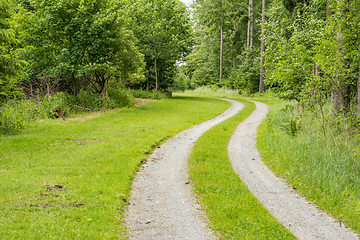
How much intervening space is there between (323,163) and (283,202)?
2256mm

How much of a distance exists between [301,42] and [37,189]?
44.2ft

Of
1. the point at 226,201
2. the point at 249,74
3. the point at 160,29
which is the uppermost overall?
the point at 160,29

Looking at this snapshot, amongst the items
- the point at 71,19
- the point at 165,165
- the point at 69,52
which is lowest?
the point at 165,165

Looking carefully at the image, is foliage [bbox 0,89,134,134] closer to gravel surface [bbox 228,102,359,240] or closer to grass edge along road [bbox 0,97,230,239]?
grass edge along road [bbox 0,97,230,239]

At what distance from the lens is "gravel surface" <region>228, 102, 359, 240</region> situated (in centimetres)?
542

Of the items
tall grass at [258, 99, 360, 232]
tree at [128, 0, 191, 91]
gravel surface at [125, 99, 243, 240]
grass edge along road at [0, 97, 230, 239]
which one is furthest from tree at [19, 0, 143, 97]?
tall grass at [258, 99, 360, 232]

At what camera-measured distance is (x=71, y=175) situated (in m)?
7.99

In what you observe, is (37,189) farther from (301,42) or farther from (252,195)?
(301,42)

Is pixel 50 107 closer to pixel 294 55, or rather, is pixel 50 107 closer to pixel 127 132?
pixel 127 132

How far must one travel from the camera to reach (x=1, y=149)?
10.2 m

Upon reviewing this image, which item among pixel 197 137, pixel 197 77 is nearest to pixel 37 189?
pixel 197 137

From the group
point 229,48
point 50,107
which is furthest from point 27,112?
point 229,48

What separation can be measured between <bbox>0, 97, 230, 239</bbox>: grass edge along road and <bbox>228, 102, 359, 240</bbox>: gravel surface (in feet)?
11.0

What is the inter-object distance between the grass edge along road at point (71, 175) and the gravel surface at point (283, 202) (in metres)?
3.35
